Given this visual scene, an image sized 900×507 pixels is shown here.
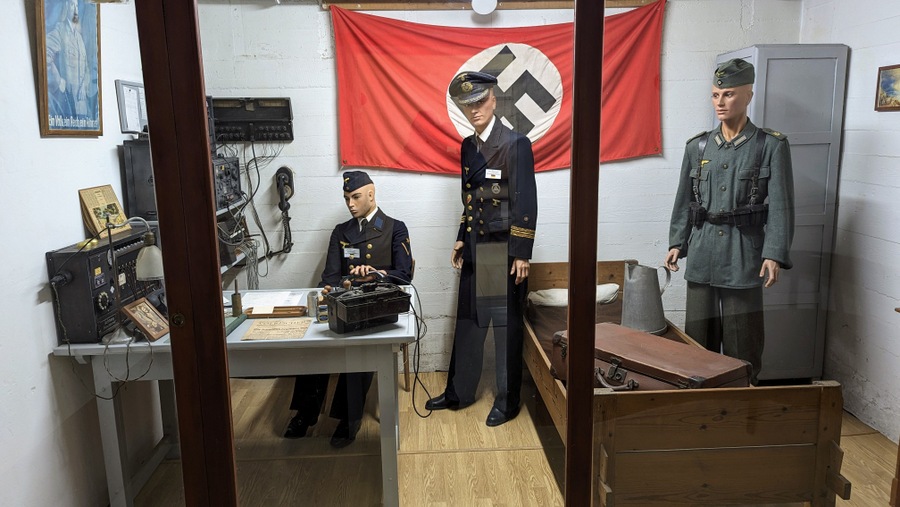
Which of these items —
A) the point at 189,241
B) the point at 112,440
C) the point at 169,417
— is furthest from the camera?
the point at 112,440

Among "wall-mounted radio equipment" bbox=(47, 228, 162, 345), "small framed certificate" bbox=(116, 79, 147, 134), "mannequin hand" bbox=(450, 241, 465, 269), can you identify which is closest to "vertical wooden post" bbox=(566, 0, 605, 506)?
"mannequin hand" bbox=(450, 241, 465, 269)

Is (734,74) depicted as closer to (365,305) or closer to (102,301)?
(365,305)

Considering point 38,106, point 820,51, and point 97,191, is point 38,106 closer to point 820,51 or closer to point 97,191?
point 97,191

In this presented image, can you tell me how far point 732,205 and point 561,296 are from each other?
0.56 m

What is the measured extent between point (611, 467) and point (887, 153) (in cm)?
112

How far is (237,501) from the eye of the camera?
1.58 metres

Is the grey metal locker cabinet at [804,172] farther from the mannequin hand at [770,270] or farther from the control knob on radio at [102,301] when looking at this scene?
the control knob on radio at [102,301]

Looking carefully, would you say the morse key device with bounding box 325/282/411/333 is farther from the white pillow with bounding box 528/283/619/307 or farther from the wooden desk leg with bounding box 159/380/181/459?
the wooden desk leg with bounding box 159/380/181/459

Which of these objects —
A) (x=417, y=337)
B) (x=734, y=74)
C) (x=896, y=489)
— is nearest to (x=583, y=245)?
(x=417, y=337)

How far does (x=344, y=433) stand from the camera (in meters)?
1.72

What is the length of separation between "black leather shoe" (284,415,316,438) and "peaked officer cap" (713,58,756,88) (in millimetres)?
1380

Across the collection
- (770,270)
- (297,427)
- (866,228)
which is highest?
(866,228)

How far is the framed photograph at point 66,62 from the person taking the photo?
170 centimetres

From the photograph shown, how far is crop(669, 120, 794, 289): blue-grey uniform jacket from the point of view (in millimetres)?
1616
